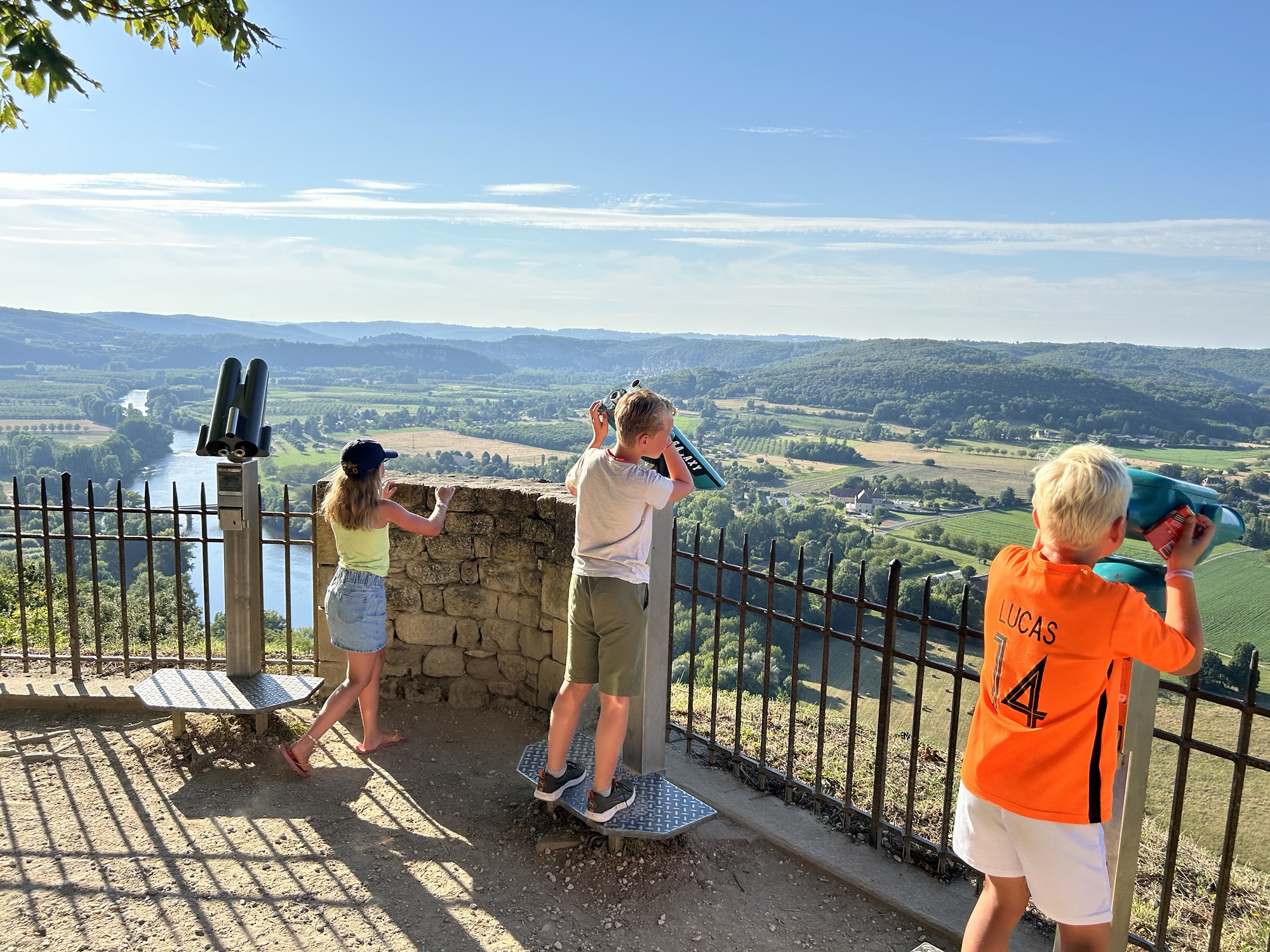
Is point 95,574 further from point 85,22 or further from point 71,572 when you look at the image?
point 85,22

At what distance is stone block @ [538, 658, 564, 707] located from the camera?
15.8 feet

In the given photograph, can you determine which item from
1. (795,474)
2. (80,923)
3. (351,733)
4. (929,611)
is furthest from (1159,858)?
(795,474)

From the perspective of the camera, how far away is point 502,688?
16.9 feet

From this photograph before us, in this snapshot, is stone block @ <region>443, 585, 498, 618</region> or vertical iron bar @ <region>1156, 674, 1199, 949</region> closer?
vertical iron bar @ <region>1156, 674, 1199, 949</region>

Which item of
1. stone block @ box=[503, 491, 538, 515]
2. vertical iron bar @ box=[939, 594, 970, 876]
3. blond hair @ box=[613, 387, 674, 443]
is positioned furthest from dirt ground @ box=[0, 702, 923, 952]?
blond hair @ box=[613, 387, 674, 443]

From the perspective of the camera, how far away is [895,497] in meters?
26.3

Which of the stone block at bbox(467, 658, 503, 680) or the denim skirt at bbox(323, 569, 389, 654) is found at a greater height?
the denim skirt at bbox(323, 569, 389, 654)

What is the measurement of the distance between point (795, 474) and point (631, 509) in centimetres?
2928

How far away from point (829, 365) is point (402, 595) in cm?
3881

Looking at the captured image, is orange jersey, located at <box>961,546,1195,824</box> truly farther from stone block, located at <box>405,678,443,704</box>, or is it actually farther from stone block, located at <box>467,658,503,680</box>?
stone block, located at <box>405,678,443,704</box>

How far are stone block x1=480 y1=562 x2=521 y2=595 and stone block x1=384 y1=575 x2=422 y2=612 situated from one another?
0.42 metres

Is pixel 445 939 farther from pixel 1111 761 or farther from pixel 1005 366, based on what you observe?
pixel 1005 366

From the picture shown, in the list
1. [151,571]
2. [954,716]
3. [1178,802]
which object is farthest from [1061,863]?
[151,571]

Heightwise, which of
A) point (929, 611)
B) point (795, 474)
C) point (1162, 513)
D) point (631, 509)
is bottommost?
point (795, 474)
